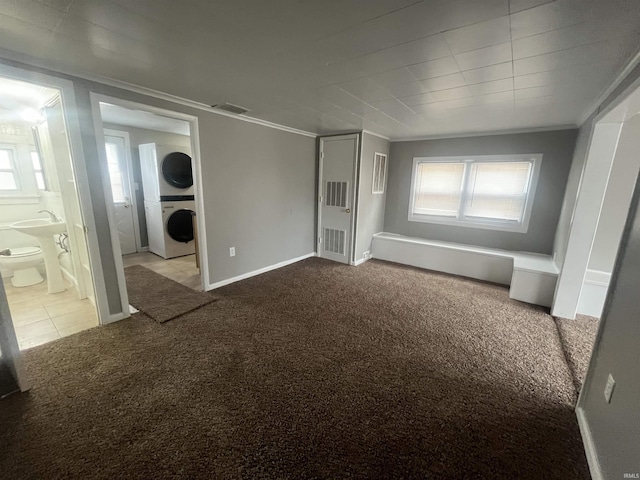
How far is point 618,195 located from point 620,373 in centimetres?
245

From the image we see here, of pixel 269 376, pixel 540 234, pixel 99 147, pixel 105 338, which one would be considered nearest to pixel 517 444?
pixel 269 376

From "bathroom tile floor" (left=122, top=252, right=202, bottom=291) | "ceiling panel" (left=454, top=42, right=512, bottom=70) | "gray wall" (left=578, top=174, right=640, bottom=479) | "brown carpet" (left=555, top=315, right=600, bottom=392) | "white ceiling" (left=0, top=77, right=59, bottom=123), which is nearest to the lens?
"gray wall" (left=578, top=174, right=640, bottom=479)

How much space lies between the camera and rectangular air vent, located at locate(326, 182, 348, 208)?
432 cm

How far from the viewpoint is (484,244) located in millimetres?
4195

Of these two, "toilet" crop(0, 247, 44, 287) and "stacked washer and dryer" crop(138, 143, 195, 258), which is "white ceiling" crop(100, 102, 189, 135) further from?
"toilet" crop(0, 247, 44, 287)

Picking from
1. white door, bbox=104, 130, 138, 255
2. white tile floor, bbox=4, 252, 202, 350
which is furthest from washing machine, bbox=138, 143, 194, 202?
white tile floor, bbox=4, 252, 202, 350

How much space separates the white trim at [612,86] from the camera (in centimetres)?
157

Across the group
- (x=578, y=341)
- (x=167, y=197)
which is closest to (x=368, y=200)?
(x=578, y=341)

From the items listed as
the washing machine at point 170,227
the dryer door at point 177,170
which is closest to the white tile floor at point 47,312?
the washing machine at point 170,227

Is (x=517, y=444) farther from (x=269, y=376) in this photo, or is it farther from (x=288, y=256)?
(x=288, y=256)

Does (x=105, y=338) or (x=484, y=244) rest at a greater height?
(x=484, y=244)

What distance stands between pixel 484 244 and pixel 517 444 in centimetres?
334

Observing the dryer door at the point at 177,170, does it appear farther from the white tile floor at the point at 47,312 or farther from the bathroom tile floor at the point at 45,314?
the bathroom tile floor at the point at 45,314

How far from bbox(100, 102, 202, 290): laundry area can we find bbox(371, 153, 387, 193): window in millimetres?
3053
